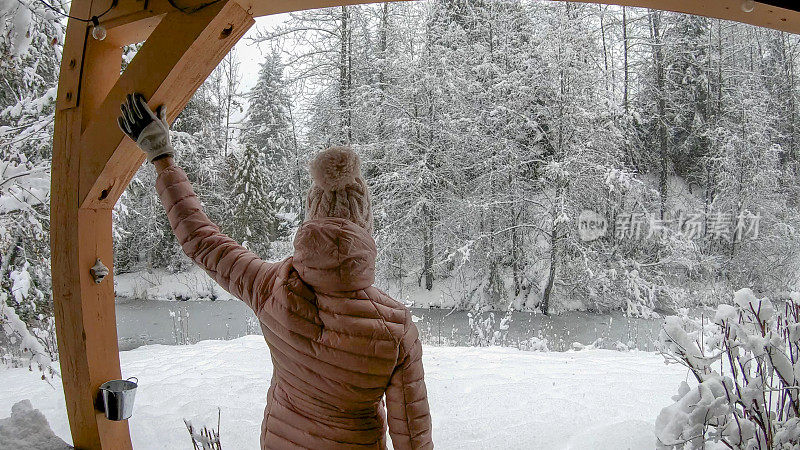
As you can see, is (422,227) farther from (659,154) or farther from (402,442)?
(402,442)

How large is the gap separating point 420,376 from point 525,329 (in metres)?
7.35

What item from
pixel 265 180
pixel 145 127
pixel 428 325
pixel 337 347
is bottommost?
pixel 428 325

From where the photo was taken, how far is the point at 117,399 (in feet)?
5.37

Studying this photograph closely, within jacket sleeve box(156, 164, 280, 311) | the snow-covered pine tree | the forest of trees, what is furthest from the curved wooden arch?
the snow-covered pine tree

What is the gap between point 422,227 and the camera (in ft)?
31.7

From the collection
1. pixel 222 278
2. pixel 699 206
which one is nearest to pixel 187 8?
pixel 222 278

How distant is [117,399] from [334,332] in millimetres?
1118

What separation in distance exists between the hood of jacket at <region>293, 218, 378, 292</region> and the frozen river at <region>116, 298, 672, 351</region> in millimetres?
5294

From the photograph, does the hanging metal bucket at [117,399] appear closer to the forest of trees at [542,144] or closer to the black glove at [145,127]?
the black glove at [145,127]

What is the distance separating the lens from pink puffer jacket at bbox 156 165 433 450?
0.99 meters

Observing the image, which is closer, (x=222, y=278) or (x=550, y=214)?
(x=222, y=278)

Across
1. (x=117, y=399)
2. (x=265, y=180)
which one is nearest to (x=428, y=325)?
(x=265, y=180)

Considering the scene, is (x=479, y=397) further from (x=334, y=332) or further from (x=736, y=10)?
(x=736, y=10)

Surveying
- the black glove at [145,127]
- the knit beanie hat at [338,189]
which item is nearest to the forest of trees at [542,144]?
the black glove at [145,127]
